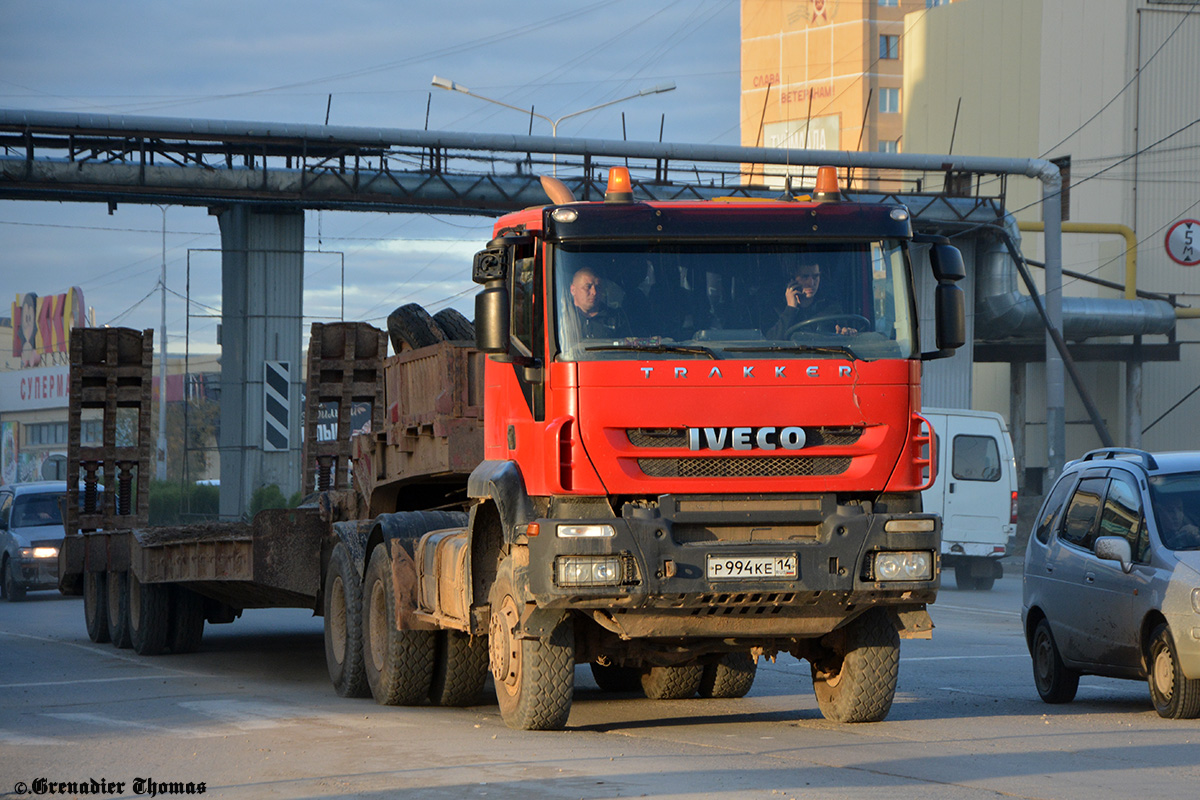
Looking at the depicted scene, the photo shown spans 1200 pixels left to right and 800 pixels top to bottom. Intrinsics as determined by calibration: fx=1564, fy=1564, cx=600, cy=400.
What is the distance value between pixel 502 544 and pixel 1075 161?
3911 cm

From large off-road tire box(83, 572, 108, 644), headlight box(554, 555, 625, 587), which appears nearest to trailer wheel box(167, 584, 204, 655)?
large off-road tire box(83, 572, 108, 644)

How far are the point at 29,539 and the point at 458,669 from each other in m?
16.1

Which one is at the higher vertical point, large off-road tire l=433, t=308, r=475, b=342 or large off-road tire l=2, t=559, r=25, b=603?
large off-road tire l=433, t=308, r=475, b=342

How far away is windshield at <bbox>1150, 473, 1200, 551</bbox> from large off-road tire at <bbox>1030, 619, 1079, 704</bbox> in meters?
1.36

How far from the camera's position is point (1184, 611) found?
9.05m

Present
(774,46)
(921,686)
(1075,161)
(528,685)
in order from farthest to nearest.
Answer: (774,46)
(1075,161)
(921,686)
(528,685)

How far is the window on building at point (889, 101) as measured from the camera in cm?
9481

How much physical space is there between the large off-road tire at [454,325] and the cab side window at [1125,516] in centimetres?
449

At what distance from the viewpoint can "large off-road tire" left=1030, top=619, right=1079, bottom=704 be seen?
34.7 feet

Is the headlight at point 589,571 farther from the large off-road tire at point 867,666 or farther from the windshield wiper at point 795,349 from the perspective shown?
the large off-road tire at point 867,666

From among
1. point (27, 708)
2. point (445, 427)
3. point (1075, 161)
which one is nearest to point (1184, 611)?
point (445, 427)

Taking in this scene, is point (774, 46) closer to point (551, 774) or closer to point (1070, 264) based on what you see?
point (1070, 264)

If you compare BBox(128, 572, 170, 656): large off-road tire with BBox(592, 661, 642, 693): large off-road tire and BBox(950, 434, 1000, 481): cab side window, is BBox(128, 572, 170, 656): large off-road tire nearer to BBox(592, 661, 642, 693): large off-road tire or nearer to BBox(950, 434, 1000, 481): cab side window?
BBox(592, 661, 642, 693): large off-road tire

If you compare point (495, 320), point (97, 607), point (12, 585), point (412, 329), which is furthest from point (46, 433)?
point (495, 320)
